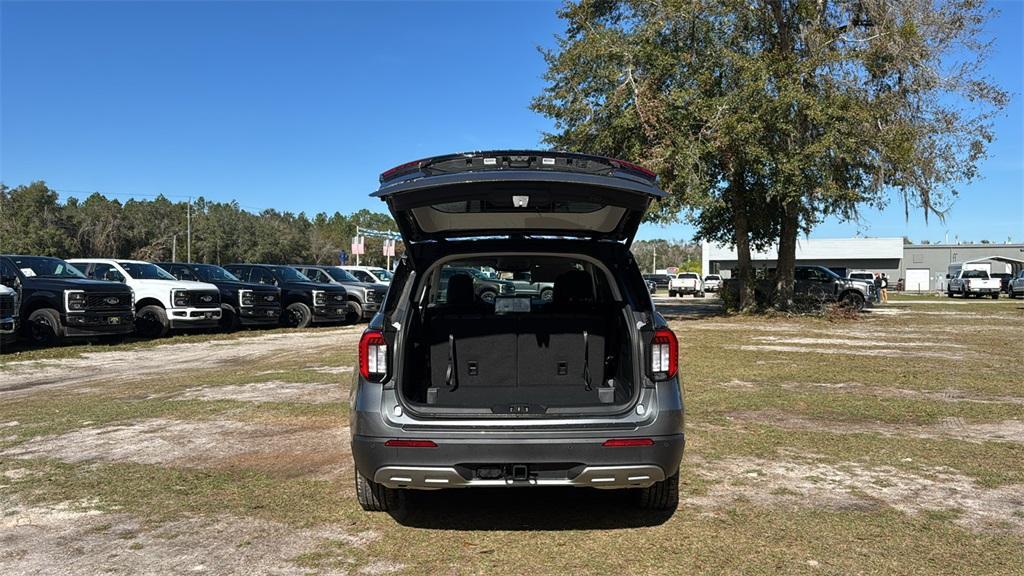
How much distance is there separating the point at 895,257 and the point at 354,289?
66.1 metres

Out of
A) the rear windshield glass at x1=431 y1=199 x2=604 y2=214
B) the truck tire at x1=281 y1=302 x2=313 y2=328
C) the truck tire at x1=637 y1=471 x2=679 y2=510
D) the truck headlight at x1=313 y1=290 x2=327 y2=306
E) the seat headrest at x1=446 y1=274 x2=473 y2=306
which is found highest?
the rear windshield glass at x1=431 y1=199 x2=604 y2=214

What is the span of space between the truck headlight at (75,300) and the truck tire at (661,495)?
13696 mm

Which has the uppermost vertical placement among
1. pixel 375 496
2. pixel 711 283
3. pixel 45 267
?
pixel 45 267

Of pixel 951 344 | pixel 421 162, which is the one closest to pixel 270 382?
pixel 421 162

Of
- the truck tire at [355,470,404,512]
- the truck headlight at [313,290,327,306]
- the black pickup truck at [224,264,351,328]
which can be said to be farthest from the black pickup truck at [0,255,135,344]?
the truck tire at [355,470,404,512]

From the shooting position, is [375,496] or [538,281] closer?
[375,496]

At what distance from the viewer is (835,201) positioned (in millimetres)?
22000

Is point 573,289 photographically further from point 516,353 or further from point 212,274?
point 212,274

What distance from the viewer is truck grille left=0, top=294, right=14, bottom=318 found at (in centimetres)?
1334

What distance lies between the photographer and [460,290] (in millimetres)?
5527

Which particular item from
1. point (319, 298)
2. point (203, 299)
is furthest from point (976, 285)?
point (203, 299)

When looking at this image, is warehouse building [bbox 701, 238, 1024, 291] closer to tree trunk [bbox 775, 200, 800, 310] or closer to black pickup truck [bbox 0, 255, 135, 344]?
tree trunk [bbox 775, 200, 800, 310]

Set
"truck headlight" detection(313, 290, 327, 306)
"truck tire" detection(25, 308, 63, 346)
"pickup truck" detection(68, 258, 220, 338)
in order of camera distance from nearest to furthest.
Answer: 1. "truck tire" detection(25, 308, 63, 346)
2. "pickup truck" detection(68, 258, 220, 338)
3. "truck headlight" detection(313, 290, 327, 306)

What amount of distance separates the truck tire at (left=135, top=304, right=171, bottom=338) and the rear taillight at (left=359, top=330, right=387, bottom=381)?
15.0 meters
